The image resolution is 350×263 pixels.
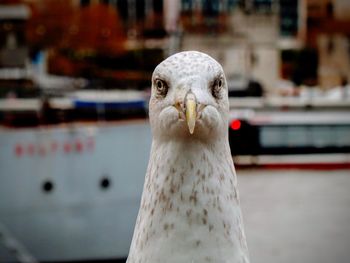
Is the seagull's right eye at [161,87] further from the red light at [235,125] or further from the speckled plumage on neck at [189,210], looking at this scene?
the red light at [235,125]

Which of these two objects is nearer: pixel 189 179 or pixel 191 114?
pixel 191 114

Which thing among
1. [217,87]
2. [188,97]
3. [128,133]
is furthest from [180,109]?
[128,133]

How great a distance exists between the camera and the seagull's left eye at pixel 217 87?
1.91 metres

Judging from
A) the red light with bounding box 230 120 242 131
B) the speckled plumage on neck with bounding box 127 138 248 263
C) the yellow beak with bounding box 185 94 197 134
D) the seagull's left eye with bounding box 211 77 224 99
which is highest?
the seagull's left eye with bounding box 211 77 224 99

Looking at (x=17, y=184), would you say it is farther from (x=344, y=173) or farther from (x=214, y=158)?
(x=344, y=173)

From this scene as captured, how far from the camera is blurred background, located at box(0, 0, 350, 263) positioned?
407 inches

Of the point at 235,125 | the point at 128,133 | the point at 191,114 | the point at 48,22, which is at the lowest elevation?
the point at 235,125

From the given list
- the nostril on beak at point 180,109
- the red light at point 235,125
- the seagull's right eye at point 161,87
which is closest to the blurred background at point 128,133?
the red light at point 235,125

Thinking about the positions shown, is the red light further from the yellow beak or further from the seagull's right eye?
the yellow beak

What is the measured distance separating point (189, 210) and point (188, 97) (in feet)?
0.95

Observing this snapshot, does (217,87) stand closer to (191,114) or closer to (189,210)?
(191,114)

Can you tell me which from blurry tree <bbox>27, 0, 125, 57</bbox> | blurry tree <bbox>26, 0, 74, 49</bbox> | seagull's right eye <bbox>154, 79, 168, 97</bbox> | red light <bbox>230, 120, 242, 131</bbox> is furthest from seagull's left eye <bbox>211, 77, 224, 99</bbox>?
blurry tree <bbox>27, 0, 125, 57</bbox>

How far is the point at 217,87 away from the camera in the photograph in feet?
6.32

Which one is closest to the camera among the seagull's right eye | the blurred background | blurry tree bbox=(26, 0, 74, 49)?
the seagull's right eye
